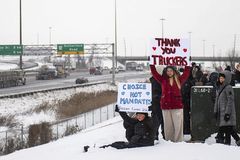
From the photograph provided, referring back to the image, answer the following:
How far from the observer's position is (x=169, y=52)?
34.8 feet

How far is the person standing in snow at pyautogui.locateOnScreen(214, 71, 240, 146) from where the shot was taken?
1011cm

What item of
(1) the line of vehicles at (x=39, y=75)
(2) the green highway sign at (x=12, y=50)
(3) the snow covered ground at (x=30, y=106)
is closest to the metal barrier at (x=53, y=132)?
(3) the snow covered ground at (x=30, y=106)

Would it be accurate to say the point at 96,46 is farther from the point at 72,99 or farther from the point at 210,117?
the point at 210,117

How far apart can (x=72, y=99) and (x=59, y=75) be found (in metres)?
36.8

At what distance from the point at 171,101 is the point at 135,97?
2.70 ft

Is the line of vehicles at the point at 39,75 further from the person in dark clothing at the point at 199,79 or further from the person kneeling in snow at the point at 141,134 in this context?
the person kneeling in snow at the point at 141,134

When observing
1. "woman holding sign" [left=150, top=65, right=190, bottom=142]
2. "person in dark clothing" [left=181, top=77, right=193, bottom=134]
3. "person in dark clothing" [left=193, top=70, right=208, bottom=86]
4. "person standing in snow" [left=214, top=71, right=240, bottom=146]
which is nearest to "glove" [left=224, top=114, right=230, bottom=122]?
"person standing in snow" [left=214, top=71, right=240, bottom=146]

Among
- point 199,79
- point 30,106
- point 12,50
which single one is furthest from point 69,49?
point 199,79

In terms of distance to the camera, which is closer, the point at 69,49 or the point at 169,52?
the point at 169,52

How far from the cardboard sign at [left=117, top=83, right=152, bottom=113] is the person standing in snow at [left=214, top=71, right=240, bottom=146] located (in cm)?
149

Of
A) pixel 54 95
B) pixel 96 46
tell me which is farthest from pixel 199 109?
pixel 96 46

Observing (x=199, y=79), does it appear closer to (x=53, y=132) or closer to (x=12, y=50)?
(x=53, y=132)

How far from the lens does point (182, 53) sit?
34.7ft

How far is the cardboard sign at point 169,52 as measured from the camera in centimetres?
1055
